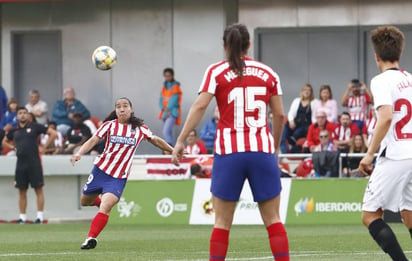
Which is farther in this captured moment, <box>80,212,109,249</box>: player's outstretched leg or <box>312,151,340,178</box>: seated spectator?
<box>312,151,340,178</box>: seated spectator

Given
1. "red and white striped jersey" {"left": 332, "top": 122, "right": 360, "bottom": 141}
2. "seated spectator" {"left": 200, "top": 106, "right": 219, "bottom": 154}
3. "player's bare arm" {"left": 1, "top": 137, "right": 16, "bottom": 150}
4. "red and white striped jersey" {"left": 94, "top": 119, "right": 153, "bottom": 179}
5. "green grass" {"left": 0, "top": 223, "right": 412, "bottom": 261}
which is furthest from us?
"player's bare arm" {"left": 1, "top": 137, "right": 16, "bottom": 150}

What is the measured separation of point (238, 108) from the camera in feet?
30.2

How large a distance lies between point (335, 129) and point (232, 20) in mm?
5336

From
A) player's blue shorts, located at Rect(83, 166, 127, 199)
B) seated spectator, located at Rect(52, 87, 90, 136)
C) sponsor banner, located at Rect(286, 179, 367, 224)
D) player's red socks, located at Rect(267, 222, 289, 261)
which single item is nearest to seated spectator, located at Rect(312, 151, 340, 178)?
sponsor banner, located at Rect(286, 179, 367, 224)

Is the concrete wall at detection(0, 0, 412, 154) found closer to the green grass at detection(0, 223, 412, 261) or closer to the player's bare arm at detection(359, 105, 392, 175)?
the green grass at detection(0, 223, 412, 261)

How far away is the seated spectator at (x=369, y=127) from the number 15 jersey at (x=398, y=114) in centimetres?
1312

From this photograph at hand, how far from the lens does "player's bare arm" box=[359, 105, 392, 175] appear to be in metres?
9.22

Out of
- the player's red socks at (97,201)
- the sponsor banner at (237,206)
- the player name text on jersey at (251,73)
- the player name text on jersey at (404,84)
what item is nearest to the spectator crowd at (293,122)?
the sponsor banner at (237,206)

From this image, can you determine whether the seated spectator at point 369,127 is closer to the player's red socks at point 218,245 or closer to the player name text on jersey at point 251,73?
the player name text on jersey at point 251,73

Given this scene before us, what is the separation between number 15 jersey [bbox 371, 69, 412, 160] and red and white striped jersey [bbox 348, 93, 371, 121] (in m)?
14.4

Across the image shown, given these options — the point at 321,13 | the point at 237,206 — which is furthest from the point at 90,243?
A: the point at 321,13

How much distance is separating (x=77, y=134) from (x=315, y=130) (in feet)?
17.7

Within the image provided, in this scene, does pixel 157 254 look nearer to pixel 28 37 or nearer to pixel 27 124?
pixel 27 124

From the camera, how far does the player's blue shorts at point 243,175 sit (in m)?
9.15
